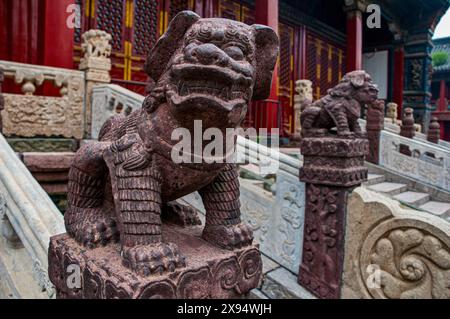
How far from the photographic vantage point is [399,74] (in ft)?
39.8

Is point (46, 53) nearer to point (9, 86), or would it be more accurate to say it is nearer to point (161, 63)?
point (9, 86)

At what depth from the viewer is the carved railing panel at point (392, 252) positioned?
1.97 meters

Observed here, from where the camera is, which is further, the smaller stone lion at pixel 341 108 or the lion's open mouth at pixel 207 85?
the smaller stone lion at pixel 341 108

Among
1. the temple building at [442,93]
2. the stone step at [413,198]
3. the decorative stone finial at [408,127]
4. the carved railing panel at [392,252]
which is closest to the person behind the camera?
the carved railing panel at [392,252]

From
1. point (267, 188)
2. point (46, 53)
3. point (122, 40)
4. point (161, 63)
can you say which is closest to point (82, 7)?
point (122, 40)

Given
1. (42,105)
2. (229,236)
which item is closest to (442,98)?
(42,105)

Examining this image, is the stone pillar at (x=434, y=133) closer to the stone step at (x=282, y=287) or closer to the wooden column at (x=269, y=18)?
the wooden column at (x=269, y=18)

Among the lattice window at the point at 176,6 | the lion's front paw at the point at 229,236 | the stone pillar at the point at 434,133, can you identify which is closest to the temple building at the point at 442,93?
the stone pillar at the point at 434,133

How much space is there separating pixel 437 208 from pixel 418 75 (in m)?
9.18

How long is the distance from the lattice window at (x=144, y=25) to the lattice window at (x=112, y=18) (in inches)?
11.6

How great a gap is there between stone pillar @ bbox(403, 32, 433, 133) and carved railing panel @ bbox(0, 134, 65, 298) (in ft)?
41.4

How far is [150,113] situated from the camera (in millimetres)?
1148

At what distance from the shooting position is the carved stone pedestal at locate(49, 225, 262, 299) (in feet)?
3.10

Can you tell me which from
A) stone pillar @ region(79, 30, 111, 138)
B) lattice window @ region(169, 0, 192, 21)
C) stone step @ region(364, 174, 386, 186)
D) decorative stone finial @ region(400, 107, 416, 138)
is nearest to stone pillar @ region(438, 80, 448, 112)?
decorative stone finial @ region(400, 107, 416, 138)
